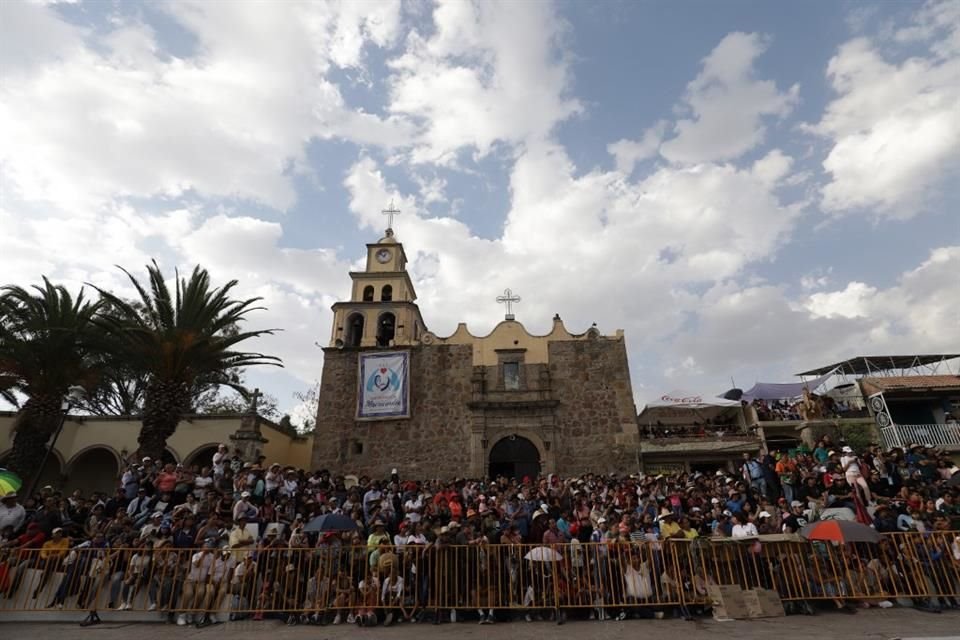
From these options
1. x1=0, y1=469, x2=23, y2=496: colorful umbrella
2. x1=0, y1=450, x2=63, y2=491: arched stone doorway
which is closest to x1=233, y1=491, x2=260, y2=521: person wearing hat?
x1=0, y1=469, x2=23, y2=496: colorful umbrella

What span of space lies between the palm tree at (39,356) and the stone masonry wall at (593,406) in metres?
16.5

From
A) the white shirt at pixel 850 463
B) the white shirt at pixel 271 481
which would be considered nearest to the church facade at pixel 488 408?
the white shirt at pixel 271 481

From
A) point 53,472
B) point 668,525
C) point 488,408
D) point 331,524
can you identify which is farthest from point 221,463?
point 53,472

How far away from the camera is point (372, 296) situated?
77.5 ft

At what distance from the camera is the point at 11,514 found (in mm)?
8914

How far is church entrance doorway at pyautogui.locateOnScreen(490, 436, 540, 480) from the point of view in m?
19.1

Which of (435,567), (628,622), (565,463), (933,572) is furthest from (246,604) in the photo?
(565,463)

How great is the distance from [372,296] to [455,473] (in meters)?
9.62

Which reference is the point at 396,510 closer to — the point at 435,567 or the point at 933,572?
the point at 435,567

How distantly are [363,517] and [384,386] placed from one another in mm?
9917

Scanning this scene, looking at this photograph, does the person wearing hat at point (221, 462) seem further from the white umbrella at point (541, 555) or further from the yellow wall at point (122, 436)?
the white umbrella at point (541, 555)

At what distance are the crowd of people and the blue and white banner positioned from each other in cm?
653

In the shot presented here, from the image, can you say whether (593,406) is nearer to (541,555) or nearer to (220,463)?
(541,555)

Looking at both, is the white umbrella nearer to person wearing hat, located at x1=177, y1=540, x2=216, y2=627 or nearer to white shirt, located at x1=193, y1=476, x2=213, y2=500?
person wearing hat, located at x1=177, y1=540, x2=216, y2=627
